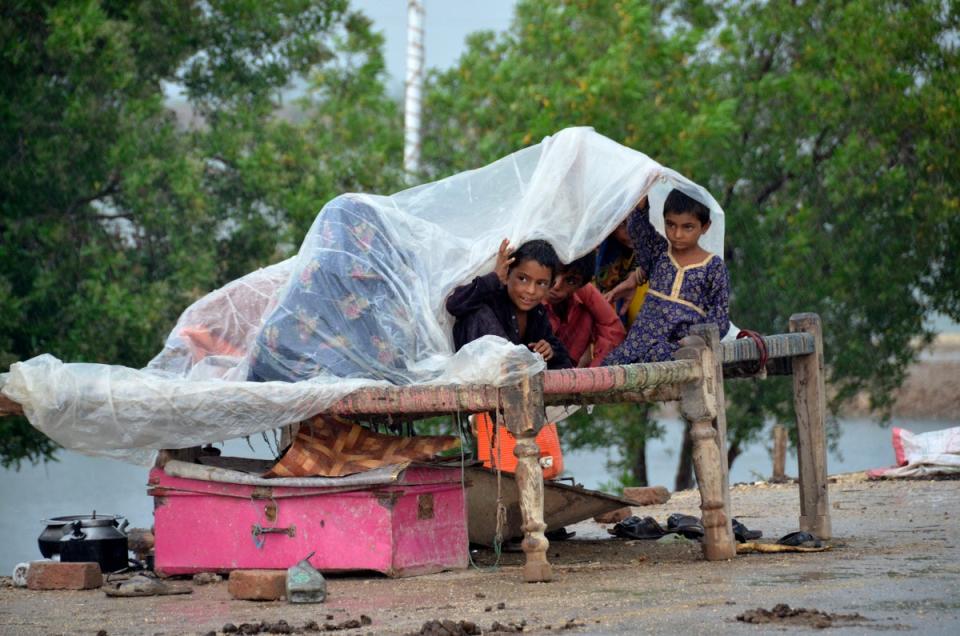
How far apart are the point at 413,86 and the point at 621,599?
1335cm

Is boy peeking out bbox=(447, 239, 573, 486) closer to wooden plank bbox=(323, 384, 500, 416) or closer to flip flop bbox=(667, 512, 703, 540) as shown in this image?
wooden plank bbox=(323, 384, 500, 416)

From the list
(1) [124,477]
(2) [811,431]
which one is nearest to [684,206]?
(2) [811,431]

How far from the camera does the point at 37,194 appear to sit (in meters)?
11.6

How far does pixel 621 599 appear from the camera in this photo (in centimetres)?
545

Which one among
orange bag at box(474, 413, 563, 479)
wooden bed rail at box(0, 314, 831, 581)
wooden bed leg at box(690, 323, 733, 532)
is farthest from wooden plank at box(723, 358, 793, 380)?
orange bag at box(474, 413, 563, 479)

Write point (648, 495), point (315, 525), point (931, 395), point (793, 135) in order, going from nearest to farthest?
point (315, 525) < point (648, 495) < point (793, 135) < point (931, 395)

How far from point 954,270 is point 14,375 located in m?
11.0

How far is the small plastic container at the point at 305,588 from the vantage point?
5711 mm

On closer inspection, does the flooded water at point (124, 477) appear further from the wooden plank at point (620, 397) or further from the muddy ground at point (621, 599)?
the wooden plank at point (620, 397)

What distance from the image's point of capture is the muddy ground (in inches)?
193

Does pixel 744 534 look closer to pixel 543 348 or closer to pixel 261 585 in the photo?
pixel 543 348

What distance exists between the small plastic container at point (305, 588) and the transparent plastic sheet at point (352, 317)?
773 millimetres

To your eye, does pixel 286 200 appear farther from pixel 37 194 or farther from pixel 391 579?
pixel 391 579

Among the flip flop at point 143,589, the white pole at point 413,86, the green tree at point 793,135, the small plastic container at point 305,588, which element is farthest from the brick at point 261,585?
the white pole at point 413,86
